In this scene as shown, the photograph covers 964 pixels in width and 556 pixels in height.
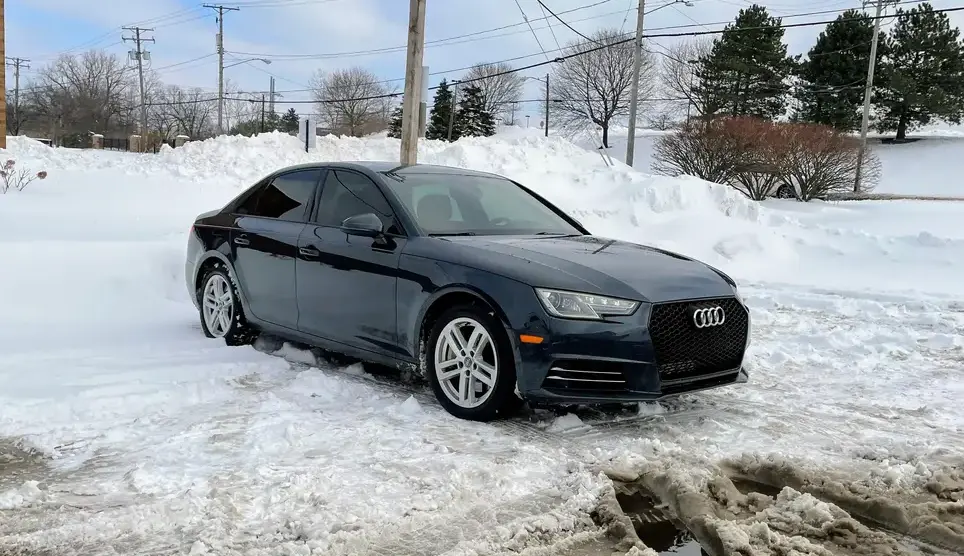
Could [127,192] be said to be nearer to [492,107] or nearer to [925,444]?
[925,444]

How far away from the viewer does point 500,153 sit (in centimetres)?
2048

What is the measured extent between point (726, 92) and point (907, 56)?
11.1m

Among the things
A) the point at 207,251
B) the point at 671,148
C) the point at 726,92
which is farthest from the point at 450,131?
the point at 207,251

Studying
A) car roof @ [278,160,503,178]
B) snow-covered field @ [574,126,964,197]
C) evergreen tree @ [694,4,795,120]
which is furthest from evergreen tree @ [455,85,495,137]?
car roof @ [278,160,503,178]

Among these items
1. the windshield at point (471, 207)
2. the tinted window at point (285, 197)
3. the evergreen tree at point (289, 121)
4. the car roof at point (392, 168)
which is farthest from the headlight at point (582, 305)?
the evergreen tree at point (289, 121)

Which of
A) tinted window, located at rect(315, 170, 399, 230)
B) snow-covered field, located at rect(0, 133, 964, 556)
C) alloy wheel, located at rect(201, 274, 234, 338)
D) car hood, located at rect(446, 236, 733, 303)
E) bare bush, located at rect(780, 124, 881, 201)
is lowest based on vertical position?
snow-covered field, located at rect(0, 133, 964, 556)

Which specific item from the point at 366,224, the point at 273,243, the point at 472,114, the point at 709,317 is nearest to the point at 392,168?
the point at 366,224

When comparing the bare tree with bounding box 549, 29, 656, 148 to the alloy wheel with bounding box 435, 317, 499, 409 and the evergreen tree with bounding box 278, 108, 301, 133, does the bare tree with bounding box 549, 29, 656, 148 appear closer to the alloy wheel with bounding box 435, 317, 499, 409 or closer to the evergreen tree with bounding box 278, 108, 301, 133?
the evergreen tree with bounding box 278, 108, 301, 133

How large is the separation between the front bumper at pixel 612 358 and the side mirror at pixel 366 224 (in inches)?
51.1

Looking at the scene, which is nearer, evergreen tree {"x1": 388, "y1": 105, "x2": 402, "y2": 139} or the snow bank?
the snow bank

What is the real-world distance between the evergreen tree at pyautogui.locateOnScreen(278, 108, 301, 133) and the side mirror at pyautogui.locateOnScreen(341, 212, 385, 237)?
76.2m

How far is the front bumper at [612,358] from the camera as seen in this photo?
3902mm

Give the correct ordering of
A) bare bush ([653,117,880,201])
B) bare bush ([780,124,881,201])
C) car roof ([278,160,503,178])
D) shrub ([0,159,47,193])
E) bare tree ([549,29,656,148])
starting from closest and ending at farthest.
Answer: car roof ([278,160,503,178])
shrub ([0,159,47,193])
bare bush ([653,117,880,201])
bare bush ([780,124,881,201])
bare tree ([549,29,656,148])

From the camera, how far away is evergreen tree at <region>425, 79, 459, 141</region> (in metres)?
64.8
